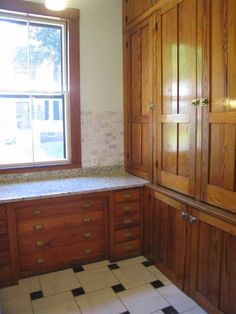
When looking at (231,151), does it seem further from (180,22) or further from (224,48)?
(180,22)

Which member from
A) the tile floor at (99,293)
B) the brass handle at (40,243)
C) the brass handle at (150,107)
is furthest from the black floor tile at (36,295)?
the brass handle at (150,107)

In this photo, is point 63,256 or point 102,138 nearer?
point 63,256

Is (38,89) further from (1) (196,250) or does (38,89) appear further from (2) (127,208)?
(1) (196,250)

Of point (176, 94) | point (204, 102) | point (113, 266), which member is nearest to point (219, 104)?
point (204, 102)

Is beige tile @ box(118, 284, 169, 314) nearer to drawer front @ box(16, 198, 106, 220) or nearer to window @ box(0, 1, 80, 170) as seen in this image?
drawer front @ box(16, 198, 106, 220)

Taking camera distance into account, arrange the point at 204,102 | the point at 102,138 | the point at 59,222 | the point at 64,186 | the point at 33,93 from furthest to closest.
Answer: the point at 102,138 < the point at 33,93 < the point at 64,186 < the point at 59,222 < the point at 204,102

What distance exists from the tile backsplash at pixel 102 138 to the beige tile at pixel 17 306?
140 cm

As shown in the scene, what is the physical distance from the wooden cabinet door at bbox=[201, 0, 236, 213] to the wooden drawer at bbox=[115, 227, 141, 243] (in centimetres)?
99

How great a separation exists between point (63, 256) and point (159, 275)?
2.85 ft

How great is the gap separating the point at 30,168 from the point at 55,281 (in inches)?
43.1

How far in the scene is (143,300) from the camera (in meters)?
2.13

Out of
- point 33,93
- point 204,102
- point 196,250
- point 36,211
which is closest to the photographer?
point 204,102

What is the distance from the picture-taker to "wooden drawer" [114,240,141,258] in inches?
107

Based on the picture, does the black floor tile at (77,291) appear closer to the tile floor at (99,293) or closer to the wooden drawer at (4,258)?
the tile floor at (99,293)
